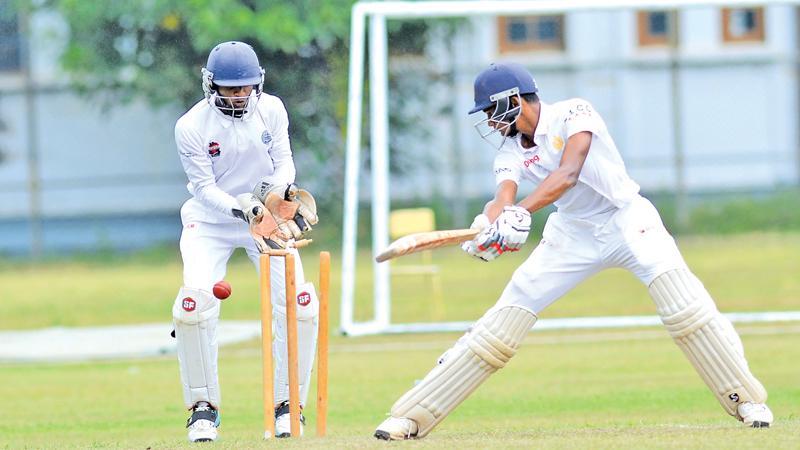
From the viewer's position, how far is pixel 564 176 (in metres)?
6.30

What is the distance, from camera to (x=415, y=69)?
2238 centimetres

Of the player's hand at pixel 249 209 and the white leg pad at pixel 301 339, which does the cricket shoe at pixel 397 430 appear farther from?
the player's hand at pixel 249 209

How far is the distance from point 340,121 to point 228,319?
22.2ft

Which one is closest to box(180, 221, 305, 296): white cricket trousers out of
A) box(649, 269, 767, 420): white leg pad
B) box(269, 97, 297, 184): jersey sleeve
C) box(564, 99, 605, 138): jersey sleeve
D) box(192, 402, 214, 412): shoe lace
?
box(269, 97, 297, 184): jersey sleeve

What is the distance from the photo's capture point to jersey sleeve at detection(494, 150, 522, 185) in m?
6.61

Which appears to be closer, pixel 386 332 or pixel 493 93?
pixel 493 93

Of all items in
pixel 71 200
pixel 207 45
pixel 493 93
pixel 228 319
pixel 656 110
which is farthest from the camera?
pixel 71 200

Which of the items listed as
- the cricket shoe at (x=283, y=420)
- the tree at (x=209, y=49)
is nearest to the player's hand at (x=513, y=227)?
the cricket shoe at (x=283, y=420)

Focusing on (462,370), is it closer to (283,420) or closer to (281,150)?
(283,420)

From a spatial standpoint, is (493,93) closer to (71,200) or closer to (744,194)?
(744,194)

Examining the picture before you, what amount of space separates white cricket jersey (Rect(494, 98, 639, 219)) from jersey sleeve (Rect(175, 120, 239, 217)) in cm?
128

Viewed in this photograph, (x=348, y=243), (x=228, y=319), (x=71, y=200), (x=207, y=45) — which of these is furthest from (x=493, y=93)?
(x=71, y=200)

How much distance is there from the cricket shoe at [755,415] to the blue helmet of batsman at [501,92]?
1.45m

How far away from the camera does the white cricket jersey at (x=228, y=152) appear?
7102mm
